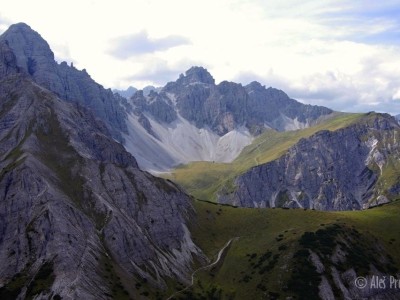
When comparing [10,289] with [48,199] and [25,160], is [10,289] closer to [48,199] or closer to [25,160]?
[48,199]

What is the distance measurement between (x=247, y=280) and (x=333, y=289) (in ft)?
103

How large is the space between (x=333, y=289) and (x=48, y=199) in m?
108

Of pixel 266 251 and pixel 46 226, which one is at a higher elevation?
pixel 46 226

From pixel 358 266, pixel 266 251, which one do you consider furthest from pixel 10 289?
pixel 358 266

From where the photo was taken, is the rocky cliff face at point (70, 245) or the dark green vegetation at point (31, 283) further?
the rocky cliff face at point (70, 245)

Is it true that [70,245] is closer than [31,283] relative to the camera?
No

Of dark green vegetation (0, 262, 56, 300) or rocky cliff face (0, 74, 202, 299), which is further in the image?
rocky cliff face (0, 74, 202, 299)

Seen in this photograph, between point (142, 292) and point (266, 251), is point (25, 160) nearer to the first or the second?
point (142, 292)

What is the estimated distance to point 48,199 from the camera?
17700 centimetres

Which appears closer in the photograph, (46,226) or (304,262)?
(46,226)

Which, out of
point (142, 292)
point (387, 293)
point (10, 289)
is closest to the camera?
point (10, 289)

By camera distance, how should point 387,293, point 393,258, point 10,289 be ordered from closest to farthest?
point 10,289 → point 387,293 → point 393,258

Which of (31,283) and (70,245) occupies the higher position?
(70,245)

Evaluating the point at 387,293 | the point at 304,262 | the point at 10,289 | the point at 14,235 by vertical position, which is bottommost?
the point at 387,293
